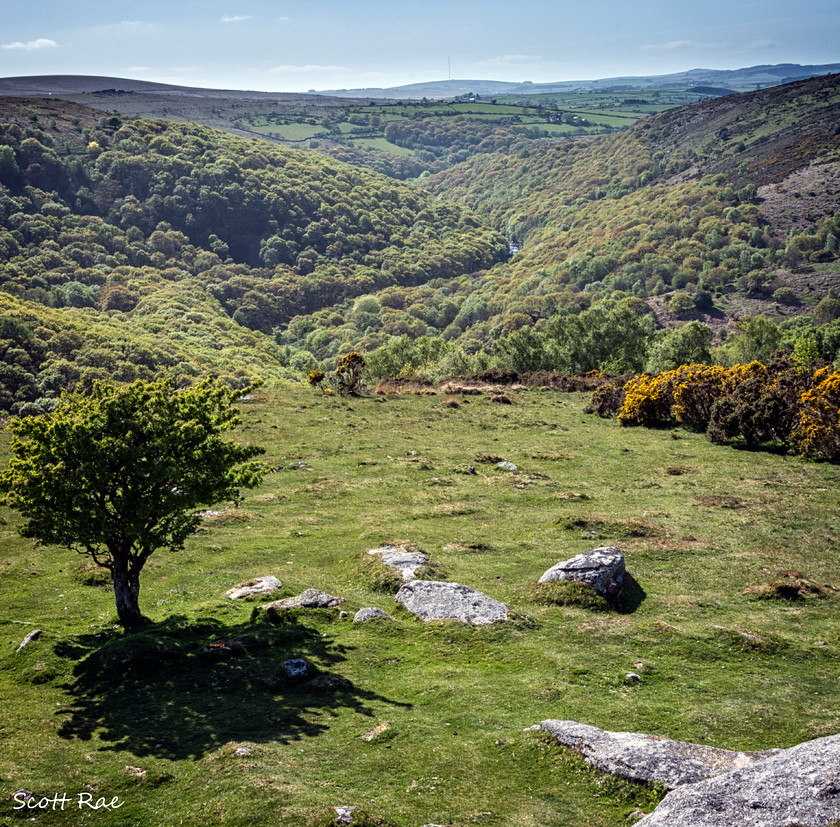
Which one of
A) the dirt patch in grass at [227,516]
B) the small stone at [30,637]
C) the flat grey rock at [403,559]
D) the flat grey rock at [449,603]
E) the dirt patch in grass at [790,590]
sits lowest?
the dirt patch in grass at [227,516]

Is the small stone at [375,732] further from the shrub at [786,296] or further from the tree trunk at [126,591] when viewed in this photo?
the shrub at [786,296]

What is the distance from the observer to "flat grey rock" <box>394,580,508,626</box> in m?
21.4


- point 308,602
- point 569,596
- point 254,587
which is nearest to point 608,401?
point 569,596

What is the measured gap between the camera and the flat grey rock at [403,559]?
25.1 m

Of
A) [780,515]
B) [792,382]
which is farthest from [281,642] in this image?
[792,382]

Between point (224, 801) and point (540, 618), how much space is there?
1202 centimetres

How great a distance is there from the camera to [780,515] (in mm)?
31375

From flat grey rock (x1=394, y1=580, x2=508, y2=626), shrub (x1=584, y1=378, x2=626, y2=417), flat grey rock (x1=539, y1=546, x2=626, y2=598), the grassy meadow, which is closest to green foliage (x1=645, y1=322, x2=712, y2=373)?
shrub (x1=584, y1=378, x2=626, y2=417)

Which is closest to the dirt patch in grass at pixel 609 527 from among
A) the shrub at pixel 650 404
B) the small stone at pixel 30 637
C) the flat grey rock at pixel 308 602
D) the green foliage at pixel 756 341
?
the flat grey rock at pixel 308 602

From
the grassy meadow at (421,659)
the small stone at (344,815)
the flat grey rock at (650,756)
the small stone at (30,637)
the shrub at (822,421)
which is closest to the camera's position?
the small stone at (344,815)

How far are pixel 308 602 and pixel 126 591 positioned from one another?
19.5ft

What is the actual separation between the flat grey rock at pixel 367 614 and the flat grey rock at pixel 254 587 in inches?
161

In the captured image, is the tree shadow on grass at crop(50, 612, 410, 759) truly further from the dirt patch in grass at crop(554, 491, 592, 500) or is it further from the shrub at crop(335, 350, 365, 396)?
the shrub at crop(335, 350, 365, 396)
